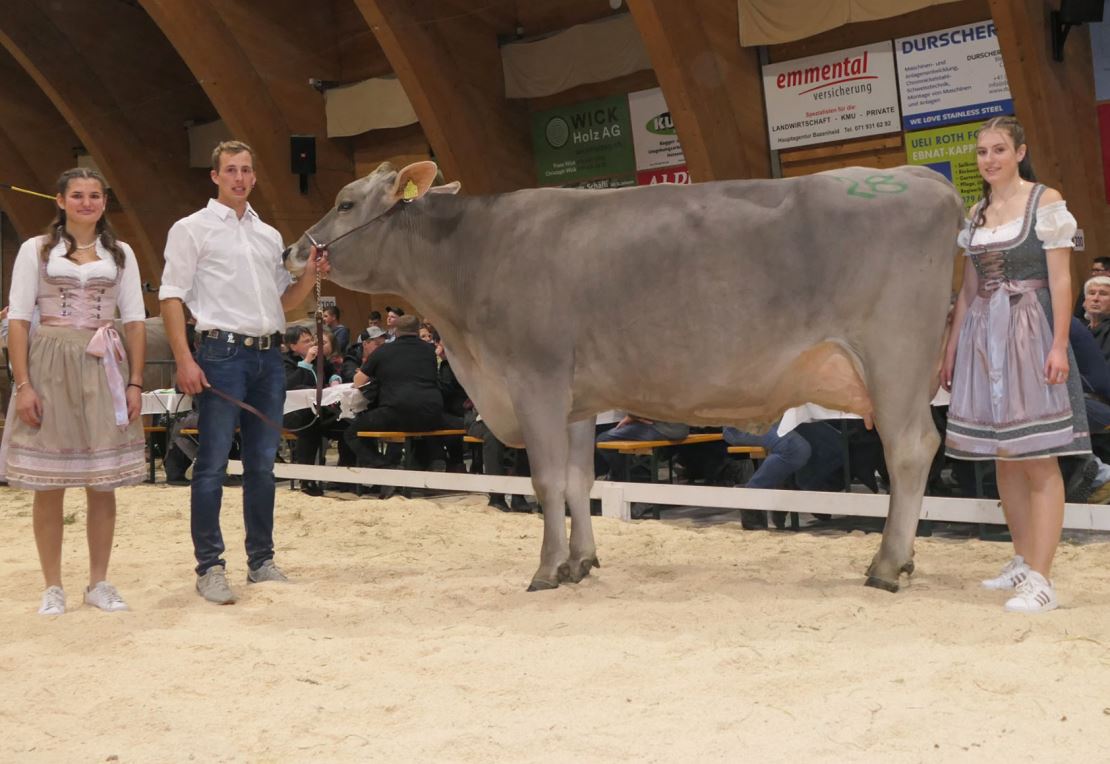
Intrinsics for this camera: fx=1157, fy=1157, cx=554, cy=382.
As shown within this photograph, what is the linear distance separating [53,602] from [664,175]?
13.5 metres

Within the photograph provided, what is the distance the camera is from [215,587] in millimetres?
4996

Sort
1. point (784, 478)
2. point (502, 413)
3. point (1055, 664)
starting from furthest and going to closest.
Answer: point (784, 478) < point (502, 413) < point (1055, 664)

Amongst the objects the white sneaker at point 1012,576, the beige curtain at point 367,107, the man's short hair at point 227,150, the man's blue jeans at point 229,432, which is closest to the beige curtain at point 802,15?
the beige curtain at point 367,107

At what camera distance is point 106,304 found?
15.7ft

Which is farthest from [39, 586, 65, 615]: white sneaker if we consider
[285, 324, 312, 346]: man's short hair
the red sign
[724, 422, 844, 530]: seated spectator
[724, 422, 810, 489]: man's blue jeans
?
the red sign

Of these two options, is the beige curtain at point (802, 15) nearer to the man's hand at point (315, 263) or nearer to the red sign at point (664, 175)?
the red sign at point (664, 175)

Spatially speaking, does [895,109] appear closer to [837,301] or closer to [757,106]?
[757,106]

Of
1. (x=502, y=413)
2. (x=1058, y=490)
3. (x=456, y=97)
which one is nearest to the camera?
(x=1058, y=490)

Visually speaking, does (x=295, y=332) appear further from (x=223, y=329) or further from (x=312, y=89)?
(x=312, y=89)

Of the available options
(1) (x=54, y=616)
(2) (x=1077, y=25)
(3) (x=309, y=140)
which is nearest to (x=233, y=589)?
(1) (x=54, y=616)

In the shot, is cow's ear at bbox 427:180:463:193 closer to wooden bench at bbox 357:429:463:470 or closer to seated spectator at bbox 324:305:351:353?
wooden bench at bbox 357:429:463:470

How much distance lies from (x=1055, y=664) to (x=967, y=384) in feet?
4.28

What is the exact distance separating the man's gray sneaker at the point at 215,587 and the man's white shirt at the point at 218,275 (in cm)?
106

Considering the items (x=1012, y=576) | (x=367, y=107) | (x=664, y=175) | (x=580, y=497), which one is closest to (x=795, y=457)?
(x=580, y=497)
